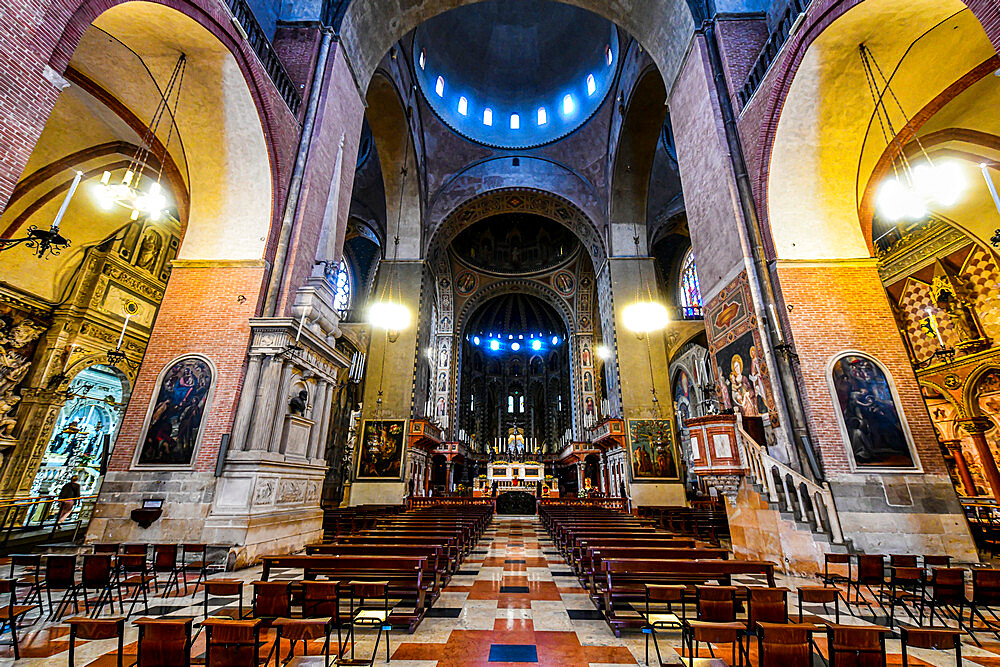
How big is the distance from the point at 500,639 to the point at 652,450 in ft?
41.0

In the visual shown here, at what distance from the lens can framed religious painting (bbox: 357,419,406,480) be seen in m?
15.0

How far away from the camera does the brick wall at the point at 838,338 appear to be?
6344mm

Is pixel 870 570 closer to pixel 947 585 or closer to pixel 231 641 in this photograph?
pixel 947 585

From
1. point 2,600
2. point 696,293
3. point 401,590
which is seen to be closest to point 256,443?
point 2,600

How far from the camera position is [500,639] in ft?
10.5

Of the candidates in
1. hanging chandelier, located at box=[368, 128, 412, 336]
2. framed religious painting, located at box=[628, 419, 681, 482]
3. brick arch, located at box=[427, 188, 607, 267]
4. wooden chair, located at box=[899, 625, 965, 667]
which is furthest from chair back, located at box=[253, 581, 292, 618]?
brick arch, located at box=[427, 188, 607, 267]

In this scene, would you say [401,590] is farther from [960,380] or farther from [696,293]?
[696,293]

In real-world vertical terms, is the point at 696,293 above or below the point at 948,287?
above

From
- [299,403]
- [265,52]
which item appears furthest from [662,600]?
[265,52]

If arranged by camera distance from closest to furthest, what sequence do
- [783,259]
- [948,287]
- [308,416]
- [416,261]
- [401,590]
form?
1. [401,590]
2. [783,259]
3. [308,416]
4. [948,287]
5. [416,261]

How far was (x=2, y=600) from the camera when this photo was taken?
4594 millimetres

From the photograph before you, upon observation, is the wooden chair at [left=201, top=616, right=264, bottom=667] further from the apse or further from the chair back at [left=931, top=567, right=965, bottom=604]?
the apse

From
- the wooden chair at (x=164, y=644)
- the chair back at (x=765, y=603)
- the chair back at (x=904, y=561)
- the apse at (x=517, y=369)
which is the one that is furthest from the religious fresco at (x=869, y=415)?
the apse at (x=517, y=369)

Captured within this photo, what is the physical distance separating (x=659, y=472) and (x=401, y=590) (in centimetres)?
1226
